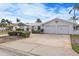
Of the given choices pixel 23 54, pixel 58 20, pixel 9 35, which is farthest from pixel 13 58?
pixel 58 20

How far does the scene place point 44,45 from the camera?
8.44 metres

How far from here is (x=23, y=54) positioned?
305 inches

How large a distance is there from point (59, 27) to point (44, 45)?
126 cm

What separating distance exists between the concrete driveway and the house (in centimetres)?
30

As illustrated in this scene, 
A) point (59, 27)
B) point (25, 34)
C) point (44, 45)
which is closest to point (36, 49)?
point (44, 45)

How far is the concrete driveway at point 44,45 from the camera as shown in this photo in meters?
7.80

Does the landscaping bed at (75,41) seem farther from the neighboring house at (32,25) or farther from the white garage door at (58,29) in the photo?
the neighboring house at (32,25)

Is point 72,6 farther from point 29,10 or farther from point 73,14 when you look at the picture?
point 29,10

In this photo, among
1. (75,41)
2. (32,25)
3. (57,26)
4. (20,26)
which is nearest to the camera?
(75,41)

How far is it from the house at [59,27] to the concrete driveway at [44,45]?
0.30 meters

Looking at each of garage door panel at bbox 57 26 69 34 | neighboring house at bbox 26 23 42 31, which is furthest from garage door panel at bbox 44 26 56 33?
neighboring house at bbox 26 23 42 31

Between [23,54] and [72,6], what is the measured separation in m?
2.61

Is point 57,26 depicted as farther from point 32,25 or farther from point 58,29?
point 32,25

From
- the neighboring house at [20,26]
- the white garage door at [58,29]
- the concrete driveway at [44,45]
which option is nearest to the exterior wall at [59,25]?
the white garage door at [58,29]
